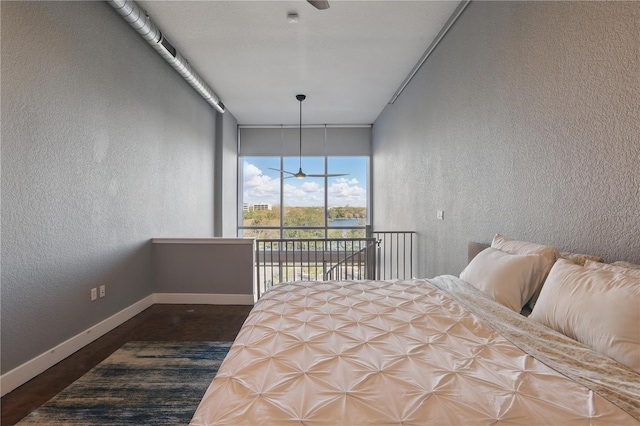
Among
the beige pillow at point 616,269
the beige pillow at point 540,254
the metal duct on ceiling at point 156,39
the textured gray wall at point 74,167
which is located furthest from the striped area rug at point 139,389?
the metal duct on ceiling at point 156,39

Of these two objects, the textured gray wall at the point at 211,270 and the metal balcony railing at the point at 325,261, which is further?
the metal balcony railing at the point at 325,261

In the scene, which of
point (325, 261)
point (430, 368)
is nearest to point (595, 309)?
point (430, 368)

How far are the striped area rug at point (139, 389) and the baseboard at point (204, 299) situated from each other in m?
1.26

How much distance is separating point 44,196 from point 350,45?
335 centimetres

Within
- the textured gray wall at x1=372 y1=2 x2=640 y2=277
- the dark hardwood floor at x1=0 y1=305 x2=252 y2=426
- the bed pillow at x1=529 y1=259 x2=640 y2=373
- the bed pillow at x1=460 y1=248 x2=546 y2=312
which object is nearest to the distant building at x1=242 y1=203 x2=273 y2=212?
the dark hardwood floor at x1=0 y1=305 x2=252 y2=426

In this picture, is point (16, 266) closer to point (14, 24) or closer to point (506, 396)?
point (14, 24)

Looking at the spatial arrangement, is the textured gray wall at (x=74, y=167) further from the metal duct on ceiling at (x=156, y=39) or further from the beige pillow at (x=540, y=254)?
the beige pillow at (x=540, y=254)

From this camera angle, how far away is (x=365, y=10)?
→ 2926 millimetres

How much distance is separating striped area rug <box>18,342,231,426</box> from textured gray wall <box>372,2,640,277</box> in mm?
2457

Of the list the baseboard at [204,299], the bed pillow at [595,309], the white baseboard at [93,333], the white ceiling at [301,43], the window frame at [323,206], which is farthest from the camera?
the window frame at [323,206]

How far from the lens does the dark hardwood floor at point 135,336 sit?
5.93 ft

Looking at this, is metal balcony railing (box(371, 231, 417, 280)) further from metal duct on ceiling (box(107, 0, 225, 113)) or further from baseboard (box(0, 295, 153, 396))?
metal duct on ceiling (box(107, 0, 225, 113))

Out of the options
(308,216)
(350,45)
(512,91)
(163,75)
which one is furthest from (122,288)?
(308,216)

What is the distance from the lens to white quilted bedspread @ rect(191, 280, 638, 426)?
0.79 metres
